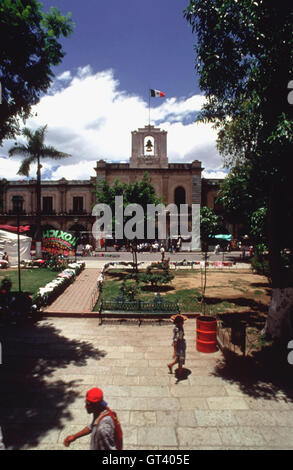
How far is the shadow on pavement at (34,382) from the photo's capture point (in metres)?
4.50

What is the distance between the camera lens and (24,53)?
329 inches

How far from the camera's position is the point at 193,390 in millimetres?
5613

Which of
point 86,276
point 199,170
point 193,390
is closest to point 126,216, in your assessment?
point 86,276

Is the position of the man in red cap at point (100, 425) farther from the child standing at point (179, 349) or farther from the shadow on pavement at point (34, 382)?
the child standing at point (179, 349)

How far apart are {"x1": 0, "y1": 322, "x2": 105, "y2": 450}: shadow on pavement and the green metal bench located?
6.37ft

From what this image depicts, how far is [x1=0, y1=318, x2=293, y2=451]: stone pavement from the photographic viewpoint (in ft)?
14.1

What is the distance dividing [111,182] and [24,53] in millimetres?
29386

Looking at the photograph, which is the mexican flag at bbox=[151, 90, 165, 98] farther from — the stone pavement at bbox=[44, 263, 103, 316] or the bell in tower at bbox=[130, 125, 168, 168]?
the stone pavement at bbox=[44, 263, 103, 316]

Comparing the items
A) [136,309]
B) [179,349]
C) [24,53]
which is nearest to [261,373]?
[179,349]

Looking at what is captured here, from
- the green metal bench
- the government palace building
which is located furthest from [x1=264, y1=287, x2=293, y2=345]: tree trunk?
the government palace building

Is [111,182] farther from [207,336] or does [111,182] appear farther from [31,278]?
[207,336]
